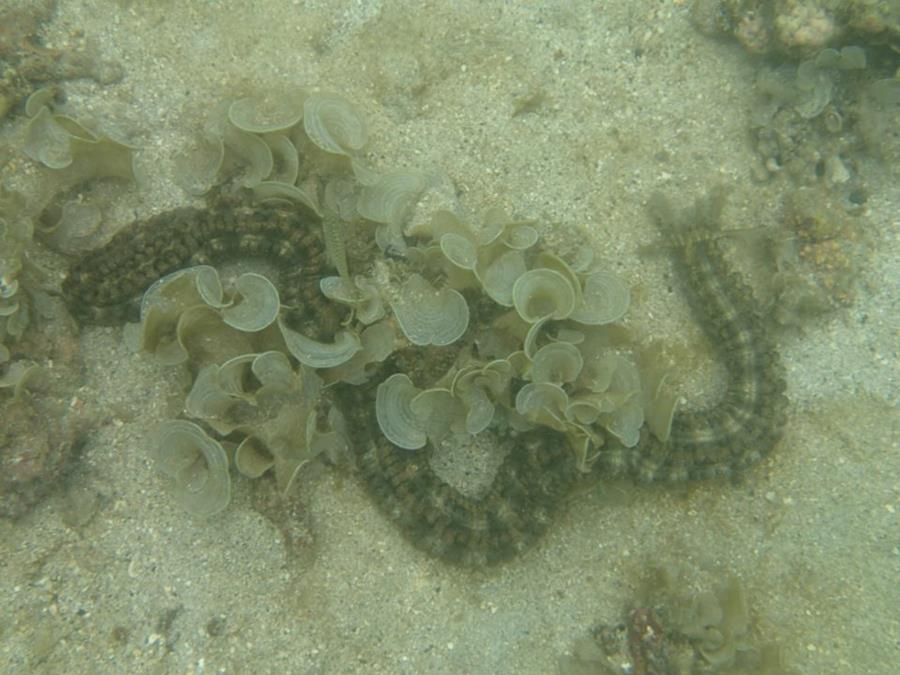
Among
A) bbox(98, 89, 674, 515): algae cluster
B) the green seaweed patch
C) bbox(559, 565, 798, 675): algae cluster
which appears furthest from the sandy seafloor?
bbox(98, 89, 674, 515): algae cluster

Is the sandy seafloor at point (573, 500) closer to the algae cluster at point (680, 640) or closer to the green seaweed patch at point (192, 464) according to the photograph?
the algae cluster at point (680, 640)

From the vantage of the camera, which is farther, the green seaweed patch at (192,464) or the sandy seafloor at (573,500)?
the sandy seafloor at (573,500)

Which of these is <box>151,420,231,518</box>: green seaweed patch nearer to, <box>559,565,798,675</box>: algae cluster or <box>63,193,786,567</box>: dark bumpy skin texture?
<box>63,193,786,567</box>: dark bumpy skin texture

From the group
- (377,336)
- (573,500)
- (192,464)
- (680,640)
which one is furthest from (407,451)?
(680,640)

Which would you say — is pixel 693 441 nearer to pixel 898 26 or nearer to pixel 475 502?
pixel 475 502

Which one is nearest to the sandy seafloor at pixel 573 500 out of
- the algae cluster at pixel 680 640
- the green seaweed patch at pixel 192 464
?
the algae cluster at pixel 680 640

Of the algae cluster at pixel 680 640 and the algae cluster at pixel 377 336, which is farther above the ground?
the algae cluster at pixel 377 336

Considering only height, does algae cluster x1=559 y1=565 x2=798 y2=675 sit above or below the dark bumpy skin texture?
below
